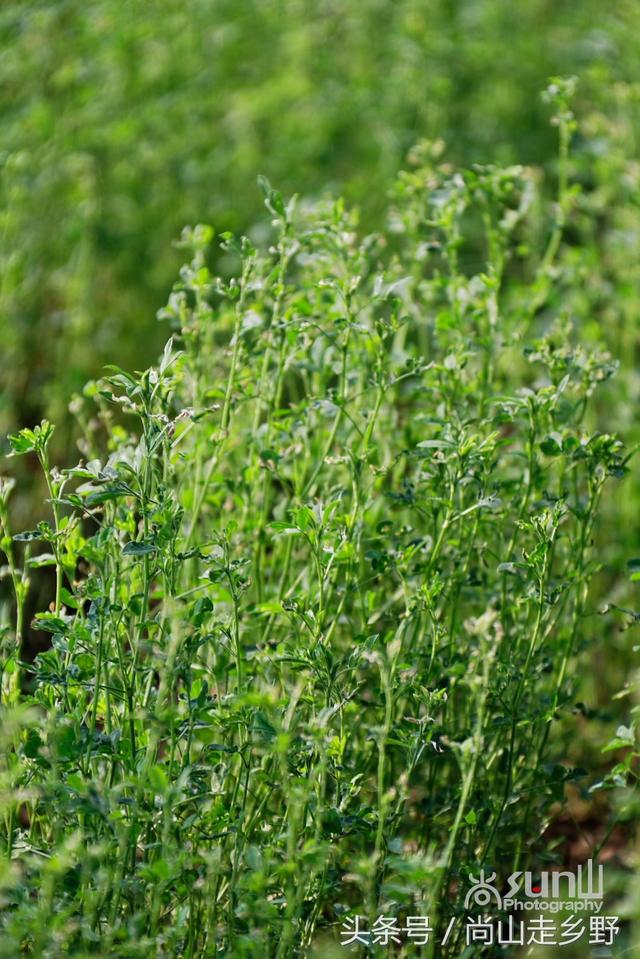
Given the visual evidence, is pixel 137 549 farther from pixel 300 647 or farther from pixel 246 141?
pixel 246 141

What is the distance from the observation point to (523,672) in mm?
1804

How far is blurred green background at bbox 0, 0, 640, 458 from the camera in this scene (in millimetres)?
3623

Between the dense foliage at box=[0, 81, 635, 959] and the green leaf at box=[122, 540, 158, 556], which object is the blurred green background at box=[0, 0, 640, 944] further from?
the green leaf at box=[122, 540, 158, 556]

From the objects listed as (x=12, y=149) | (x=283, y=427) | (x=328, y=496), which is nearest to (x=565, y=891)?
(x=328, y=496)

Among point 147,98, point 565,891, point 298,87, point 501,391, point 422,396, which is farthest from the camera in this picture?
point 298,87

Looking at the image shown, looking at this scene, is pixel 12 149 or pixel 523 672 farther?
pixel 12 149

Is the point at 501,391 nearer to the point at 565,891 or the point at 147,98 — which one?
the point at 565,891

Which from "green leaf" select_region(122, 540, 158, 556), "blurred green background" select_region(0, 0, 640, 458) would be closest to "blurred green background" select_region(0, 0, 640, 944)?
"blurred green background" select_region(0, 0, 640, 458)

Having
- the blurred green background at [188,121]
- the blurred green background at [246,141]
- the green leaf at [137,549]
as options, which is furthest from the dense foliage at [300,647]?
the blurred green background at [188,121]

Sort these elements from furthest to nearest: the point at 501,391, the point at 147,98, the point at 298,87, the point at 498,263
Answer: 1. the point at 298,87
2. the point at 147,98
3. the point at 501,391
4. the point at 498,263

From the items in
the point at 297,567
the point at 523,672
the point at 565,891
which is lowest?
the point at 565,891

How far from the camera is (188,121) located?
434 centimetres

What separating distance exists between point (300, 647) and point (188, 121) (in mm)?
3130

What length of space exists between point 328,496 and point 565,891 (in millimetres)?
817
